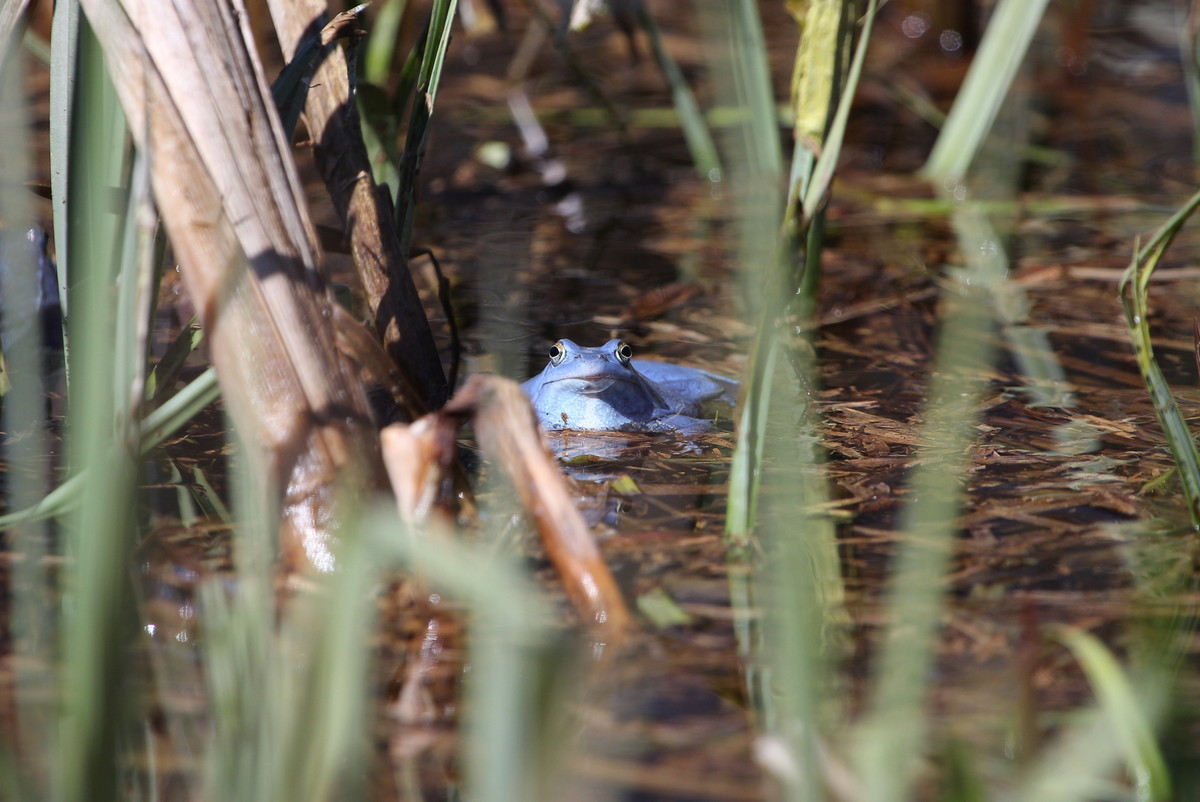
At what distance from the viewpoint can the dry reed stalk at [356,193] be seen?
1649mm

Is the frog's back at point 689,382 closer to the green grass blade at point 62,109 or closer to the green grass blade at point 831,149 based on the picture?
the green grass blade at point 831,149

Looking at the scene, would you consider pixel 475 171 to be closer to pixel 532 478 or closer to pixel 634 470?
pixel 634 470

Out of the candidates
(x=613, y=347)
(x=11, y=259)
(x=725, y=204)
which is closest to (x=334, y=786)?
(x=613, y=347)

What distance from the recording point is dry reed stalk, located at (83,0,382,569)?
4.34 ft

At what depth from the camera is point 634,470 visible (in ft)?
6.12

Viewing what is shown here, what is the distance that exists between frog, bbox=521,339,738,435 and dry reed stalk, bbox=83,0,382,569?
797 mm

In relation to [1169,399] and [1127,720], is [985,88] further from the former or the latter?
[1127,720]

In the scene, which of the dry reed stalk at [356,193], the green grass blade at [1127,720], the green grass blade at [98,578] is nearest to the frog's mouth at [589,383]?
the dry reed stalk at [356,193]

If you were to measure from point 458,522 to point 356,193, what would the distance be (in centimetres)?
55

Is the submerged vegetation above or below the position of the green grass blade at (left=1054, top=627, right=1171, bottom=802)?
above

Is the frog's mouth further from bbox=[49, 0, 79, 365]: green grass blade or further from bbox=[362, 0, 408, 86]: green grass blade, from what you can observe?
bbox=[362, 0, 408, 86]: green grass blade

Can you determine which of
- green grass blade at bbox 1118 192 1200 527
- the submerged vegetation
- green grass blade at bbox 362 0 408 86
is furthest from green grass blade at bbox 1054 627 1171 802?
green grass blade at bbox 362 0 408 86

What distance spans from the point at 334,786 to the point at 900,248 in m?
2.60

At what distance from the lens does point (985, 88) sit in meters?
3.36
